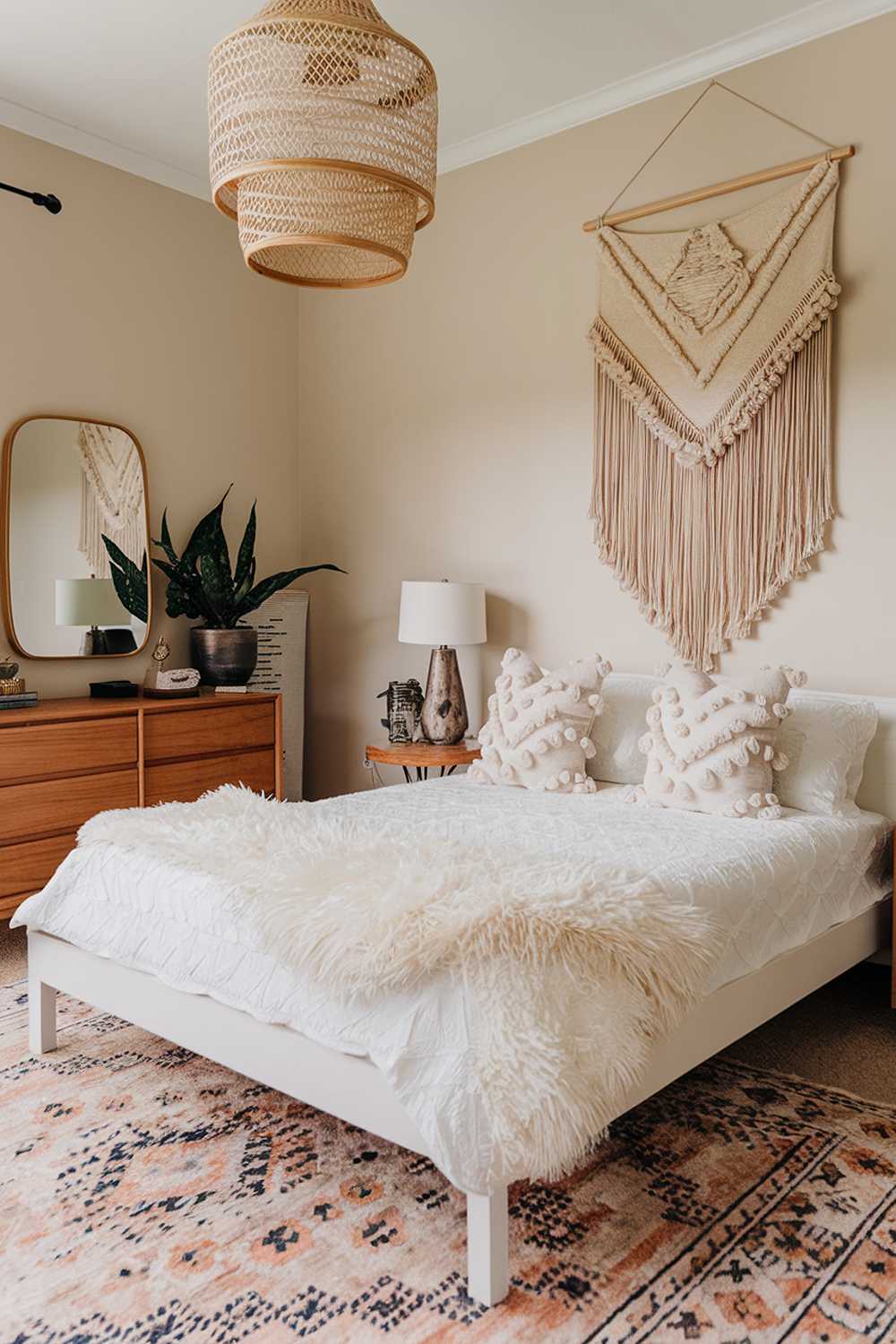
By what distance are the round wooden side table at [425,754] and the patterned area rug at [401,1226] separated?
1.46 m

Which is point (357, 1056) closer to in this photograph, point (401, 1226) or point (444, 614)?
point (401, 1226)

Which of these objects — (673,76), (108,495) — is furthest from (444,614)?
(673,76)

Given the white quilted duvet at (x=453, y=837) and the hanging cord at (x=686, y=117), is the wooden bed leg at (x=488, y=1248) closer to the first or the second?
the white quilted duvet at (x=453, y=837)

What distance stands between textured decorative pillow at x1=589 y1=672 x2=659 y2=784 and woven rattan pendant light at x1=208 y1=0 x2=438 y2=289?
61.1 inches

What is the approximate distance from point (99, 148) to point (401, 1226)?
3868 mm

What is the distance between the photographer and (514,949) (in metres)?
1.74

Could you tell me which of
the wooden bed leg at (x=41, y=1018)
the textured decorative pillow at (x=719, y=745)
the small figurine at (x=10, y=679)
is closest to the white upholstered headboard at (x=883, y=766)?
the textured decorative pillow at (x=719, y=745)

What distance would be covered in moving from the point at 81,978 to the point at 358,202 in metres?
1.94

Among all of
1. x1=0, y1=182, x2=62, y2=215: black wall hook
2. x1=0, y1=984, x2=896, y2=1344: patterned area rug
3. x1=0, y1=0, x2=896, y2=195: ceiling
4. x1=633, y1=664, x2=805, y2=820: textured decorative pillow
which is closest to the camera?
x1=0, y1=984, x2=896, y2=1344: patterned area rug

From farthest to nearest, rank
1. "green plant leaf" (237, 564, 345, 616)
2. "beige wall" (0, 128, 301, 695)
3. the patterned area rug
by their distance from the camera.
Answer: "green plant leaf" (237, 564, 345, 616) < "beige wall" (0, 128, 301, 695) < the patterned area rug

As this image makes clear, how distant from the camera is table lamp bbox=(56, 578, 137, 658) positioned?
388 centimetres

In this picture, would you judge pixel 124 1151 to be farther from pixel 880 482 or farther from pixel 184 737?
pixel 880 482

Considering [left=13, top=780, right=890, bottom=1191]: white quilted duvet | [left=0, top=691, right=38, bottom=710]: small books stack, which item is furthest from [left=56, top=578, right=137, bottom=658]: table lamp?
[left=13, top=780, right=890, bottom=1191]: white quilted duvet

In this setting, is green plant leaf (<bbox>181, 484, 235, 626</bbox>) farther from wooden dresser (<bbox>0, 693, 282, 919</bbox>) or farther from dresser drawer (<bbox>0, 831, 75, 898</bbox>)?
dresser drawer (<bbox>0, 831, 75, 898</bbox>)
